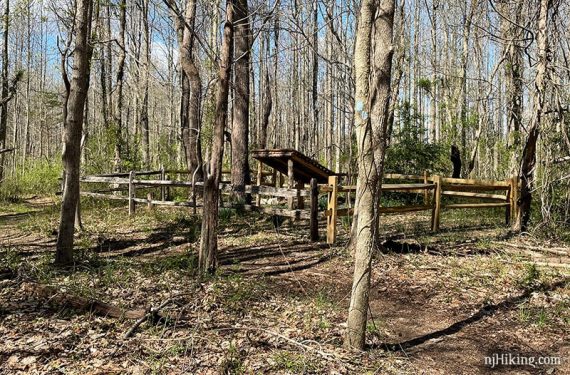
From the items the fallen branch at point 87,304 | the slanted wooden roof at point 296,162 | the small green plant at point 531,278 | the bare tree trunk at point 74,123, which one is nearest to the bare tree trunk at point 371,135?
the fallen branch at point 87,304

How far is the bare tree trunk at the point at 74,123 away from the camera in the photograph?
6723 mm

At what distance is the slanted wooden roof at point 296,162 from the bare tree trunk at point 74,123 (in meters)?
5.20

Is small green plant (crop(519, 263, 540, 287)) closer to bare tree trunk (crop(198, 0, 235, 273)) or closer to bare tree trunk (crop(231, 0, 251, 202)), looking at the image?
bare tree trunk (crop(198, 0, 235, 273))

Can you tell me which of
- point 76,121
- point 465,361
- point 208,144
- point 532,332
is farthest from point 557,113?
point 208,144

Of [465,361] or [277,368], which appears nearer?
[277,368]

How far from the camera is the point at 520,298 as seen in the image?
5961 mm

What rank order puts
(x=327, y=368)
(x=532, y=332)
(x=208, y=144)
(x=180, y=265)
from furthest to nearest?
(x=208, y=144) < (x=180, y=265) < (x=532, y=332) < (x=327, y=368)

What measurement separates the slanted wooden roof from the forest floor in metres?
2.37

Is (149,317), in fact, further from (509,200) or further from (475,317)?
(509,200)

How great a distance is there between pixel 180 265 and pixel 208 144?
13.2 metres

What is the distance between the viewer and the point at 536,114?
8.44m

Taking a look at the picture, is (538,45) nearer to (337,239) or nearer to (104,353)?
(337,239)

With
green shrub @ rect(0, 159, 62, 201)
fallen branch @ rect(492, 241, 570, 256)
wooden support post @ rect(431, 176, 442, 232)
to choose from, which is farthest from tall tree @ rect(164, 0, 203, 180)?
green shrub @ rect(0, 159, 62, 201)

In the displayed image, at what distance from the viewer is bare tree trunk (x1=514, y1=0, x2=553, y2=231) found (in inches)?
307
